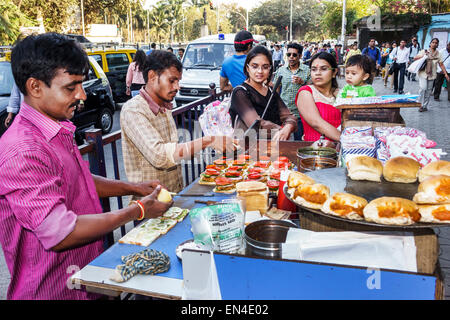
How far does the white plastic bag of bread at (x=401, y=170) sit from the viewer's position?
1.75m

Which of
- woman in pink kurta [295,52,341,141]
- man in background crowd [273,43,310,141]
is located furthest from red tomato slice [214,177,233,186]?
man in background crowd [273,43,310,141]

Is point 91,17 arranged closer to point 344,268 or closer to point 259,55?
point 259,55

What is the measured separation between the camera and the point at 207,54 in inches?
405

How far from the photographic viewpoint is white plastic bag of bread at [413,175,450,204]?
1452 millimetres

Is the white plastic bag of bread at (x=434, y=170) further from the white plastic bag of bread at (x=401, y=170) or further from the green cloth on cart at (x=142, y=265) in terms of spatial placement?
the green cloth on cart at (x=142, y=265)

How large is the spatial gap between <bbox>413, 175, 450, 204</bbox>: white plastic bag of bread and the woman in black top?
2.05 m

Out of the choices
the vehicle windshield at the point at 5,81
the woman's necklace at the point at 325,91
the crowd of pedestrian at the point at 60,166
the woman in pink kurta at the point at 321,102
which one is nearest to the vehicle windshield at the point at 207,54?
the vehicle windshield at the point at 5,81

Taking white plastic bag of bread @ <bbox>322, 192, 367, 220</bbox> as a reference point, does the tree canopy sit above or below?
above

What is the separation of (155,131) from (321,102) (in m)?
1.75

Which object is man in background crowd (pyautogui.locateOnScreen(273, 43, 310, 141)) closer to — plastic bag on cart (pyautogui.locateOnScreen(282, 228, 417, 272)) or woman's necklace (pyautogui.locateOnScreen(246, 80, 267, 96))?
woman's necklace (pyautogui.locateOnScreen(246, 80, 267, 96))

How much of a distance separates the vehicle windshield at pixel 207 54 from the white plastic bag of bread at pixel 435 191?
8.88 metres

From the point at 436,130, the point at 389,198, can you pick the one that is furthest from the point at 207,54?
the point at 389,198

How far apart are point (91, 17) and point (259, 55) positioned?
4537 centimetres

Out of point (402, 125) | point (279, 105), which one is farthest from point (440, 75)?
point (402, 125)
